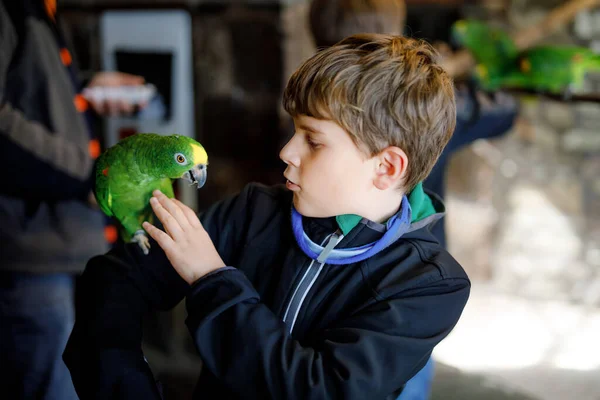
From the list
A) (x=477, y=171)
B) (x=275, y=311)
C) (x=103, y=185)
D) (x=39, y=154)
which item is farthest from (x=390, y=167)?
(x=477, y=171)

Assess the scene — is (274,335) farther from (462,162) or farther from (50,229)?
(462,162)

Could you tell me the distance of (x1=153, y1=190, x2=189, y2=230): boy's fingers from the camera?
591 mm

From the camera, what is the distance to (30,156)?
1.04m

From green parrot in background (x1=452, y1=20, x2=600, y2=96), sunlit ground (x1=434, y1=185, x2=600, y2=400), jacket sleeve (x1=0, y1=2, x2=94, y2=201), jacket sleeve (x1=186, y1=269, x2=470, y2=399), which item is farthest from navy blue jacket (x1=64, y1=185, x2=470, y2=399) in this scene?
green parrot in background (x1=452, y1=20, x2=600, y2=96)

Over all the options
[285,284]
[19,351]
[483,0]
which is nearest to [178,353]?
[19,351]

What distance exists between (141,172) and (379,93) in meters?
0.29

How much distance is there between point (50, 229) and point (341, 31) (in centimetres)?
83

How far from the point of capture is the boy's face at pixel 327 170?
0.59 meters

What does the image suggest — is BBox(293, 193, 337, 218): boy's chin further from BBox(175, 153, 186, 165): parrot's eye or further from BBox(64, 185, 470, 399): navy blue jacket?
BBox(175, 153, 186, 165): parrot's eye

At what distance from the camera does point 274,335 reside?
0.54 m

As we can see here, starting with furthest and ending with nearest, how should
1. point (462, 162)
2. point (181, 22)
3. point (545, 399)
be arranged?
point (462, 162) → point (181, 22) → point (545, 399)

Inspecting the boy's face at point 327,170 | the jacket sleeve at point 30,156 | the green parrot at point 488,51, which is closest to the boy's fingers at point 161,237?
the boy's face at point 327,170

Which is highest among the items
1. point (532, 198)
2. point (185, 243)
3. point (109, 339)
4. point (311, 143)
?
point (311, 143)

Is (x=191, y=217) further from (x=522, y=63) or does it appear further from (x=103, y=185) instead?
(x=522, y=63)
